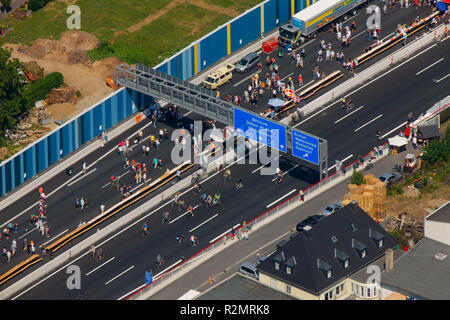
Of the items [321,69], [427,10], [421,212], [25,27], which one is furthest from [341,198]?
[25,27]

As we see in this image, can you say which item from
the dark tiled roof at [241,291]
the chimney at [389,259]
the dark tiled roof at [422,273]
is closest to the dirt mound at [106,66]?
the dark tiled roof at [241,291]

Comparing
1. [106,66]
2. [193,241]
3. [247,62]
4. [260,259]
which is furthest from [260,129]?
[106,66]

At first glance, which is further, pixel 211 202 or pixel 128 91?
pixel 128 91

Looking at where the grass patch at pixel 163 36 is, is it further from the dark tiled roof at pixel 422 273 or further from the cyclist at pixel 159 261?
the dark tiled roof at pixel 422 273

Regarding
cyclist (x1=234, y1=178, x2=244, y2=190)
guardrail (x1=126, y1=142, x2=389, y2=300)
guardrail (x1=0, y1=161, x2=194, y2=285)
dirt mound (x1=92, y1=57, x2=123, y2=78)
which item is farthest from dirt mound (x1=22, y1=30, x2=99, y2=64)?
guardrail (x1=126, y1=142, x2=389, y2=300)

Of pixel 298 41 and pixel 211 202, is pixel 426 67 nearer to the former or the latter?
pixel 298 41
